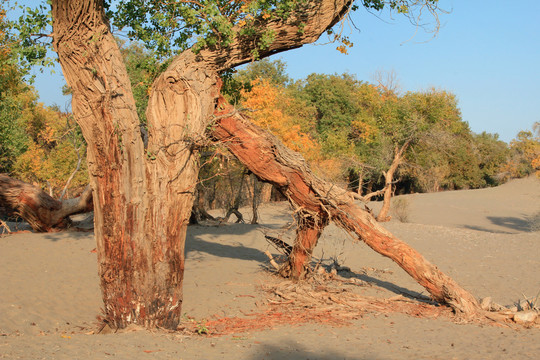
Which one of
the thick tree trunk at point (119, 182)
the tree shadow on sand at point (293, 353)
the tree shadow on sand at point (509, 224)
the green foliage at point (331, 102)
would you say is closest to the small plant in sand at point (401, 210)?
the tree shadow on sand at point (509, 224)

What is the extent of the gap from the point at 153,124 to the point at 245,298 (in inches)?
133

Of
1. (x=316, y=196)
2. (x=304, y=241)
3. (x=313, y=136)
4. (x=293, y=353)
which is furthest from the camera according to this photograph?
(x=313, y=136)

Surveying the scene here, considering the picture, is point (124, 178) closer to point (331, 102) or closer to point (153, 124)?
point (153, 124)

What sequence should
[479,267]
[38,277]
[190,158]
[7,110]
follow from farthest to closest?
1. [7,110]
2. [479,267]
3. [38,277]
4. [190,158]

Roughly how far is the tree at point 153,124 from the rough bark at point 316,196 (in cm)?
28

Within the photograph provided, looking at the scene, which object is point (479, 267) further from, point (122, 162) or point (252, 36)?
point (122, 162)

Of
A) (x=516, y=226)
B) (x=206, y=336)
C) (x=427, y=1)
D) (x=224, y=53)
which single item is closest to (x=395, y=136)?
(x=516, y=226)

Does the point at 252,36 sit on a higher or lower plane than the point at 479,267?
higher

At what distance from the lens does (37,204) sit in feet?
39.9

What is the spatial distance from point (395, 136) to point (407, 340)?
13.8 metres

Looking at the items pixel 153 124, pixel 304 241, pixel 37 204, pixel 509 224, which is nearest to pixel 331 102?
pixel 509 224

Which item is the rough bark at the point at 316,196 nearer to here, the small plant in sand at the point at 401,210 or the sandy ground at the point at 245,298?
the sandy ground at the point at 245,298

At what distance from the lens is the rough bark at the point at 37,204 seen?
12.0 metres

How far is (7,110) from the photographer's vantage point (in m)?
16.2
